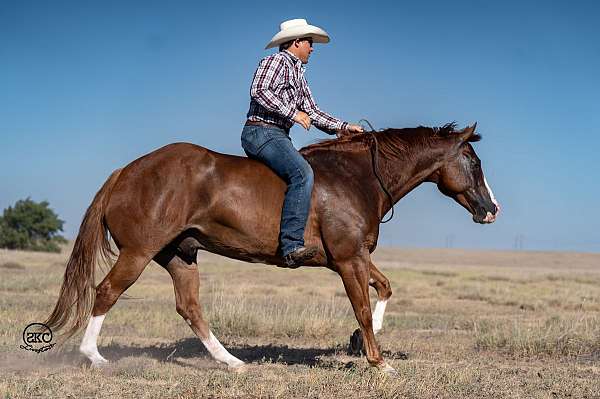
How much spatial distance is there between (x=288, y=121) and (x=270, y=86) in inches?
17.3

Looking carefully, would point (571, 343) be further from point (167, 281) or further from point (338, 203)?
point (167, 281)

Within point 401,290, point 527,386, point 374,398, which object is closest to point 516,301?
point 401,290

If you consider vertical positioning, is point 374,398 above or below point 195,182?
below

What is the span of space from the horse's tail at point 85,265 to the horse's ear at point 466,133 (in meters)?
3.76

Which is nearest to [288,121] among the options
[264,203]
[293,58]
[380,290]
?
[293,58]

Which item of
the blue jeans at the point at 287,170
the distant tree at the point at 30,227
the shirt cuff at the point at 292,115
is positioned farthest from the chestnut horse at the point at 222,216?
the distant tree at the point at 30,227

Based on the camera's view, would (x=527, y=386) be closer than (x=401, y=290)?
Yes

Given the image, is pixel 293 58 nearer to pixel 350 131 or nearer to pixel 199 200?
pixel 350 131

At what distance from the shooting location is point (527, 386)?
687cm

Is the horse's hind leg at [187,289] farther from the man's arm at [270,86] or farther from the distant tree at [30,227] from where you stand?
the distant tree at [30,227]

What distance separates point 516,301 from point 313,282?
975 centimetres

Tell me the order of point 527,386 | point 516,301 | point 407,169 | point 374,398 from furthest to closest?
point 516,301 → point 407,169 → point 527,386 → point 374,398

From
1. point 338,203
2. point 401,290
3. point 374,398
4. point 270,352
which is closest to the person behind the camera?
point 374,398

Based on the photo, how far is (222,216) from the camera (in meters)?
7.27
